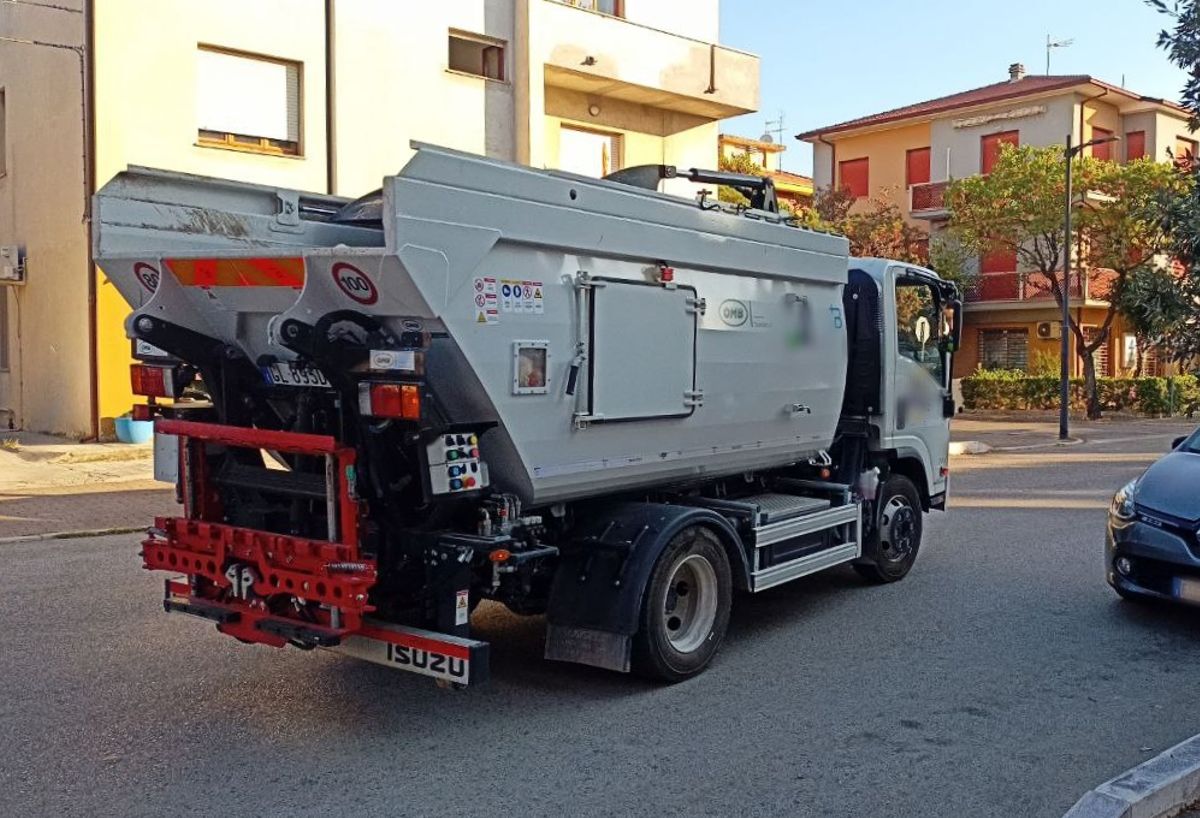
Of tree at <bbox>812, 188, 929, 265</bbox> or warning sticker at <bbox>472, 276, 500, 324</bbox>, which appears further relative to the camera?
tree at <bbox>812, 188, 929, 265</bbox>

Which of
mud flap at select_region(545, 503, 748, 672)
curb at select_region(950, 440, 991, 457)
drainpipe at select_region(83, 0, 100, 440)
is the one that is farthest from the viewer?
curb at select_region(950, 440, 991, 457)

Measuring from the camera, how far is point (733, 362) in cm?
673

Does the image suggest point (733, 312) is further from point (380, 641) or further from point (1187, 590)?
point (1187, 590)

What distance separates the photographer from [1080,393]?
31.8 metres

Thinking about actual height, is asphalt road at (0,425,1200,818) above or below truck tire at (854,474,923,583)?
below

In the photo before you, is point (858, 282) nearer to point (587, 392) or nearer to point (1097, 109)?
point (587, 392)

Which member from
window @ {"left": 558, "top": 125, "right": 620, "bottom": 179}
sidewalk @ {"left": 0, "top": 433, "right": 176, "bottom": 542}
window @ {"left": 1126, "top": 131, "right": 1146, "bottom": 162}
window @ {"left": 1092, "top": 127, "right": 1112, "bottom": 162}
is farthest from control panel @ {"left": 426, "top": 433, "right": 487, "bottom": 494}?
window @ {"left": 1126, "top": 131, "right": 1146, "bottom": 162}

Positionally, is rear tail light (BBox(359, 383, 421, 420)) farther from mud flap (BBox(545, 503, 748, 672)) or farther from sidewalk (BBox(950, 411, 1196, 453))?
sidewalk (BBox(950, 411, 1196, 453))

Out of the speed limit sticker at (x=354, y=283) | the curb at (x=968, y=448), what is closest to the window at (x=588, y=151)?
the curb at (x=968, y=448)

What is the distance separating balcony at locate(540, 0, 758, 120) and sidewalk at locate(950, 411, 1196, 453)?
26.8 ft

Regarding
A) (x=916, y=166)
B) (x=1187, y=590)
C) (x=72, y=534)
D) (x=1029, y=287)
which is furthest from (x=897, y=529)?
(x=916, y=166)

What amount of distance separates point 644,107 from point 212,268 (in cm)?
1873

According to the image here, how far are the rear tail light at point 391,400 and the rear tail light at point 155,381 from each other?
1.43 metres

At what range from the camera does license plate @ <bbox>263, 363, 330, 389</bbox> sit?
525 centimetres
